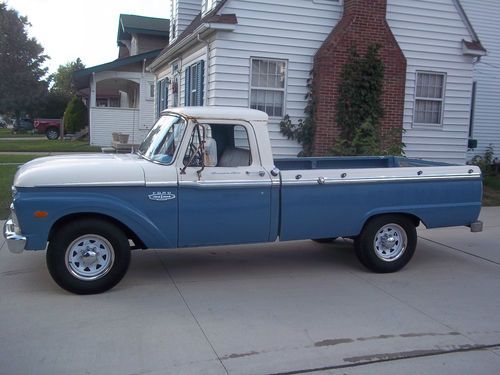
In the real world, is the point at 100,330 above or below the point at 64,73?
below

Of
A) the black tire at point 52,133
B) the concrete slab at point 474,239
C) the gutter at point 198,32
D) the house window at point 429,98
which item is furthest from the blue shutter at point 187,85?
the black tire at point 52,133

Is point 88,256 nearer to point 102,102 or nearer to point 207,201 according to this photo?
point 207,201

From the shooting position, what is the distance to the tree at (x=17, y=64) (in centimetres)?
4722

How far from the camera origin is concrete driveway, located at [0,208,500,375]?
14.6 ft

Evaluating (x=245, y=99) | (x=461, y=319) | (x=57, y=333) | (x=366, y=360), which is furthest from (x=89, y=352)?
(x=245, y=99)

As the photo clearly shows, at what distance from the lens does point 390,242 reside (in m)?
7.09

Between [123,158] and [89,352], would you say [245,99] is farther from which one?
[89,352]

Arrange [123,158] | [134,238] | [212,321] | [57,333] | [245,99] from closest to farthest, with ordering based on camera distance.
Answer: [57,333]
[212,321]
[134,238]
[123,158]
[245,99]

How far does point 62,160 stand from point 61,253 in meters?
1.13

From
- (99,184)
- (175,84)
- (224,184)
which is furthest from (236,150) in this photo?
(175,84)

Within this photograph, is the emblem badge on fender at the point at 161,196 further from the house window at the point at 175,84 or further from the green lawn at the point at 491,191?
the house window at the point at 175,84

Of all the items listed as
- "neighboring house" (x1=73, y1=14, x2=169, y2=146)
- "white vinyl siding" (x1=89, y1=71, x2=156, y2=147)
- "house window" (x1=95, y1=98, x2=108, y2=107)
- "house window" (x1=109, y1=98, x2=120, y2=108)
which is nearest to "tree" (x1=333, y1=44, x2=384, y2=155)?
"neighboring house" (x1=73, y1=14, x2=169, y2=146)

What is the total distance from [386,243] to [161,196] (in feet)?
9.65

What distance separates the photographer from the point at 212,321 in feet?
17.3
